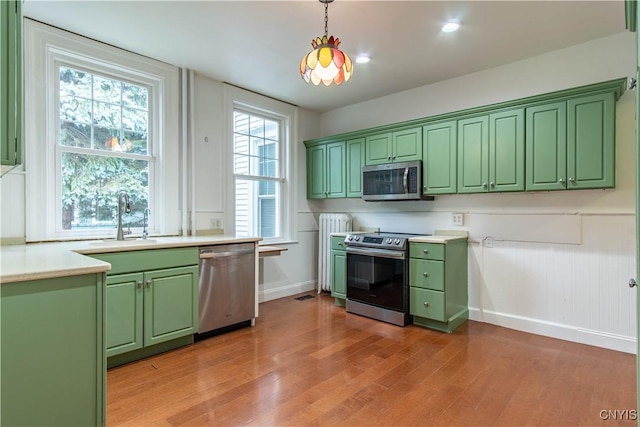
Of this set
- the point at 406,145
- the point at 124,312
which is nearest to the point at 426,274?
the point at 406,145

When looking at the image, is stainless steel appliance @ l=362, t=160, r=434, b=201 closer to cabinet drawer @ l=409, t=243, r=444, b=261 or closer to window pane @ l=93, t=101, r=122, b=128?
cabinet drawer @ l=409, t=243, r=444, b=261

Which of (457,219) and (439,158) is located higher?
(439,158)

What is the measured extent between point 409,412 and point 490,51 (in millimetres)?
3061

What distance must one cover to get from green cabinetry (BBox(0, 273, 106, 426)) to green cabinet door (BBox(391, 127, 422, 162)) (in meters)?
3.15

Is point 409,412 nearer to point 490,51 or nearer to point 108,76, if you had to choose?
point 490,51

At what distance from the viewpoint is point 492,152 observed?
10.5 ft

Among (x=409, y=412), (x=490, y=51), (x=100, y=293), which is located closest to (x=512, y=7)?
(x=490, y=51)

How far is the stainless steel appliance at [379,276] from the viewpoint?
343cm

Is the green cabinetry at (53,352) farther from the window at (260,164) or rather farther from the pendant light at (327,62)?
the window at (260,164)

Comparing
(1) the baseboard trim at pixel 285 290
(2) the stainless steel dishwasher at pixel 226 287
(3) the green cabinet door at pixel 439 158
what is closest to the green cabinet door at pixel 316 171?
(1) the baseboard trim at pixel 285 290

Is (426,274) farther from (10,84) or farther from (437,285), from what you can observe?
(10,84)

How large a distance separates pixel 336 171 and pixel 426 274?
187 cm

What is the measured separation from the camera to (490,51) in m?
3.08

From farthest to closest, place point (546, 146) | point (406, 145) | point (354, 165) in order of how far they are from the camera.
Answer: point (354, 165) → point (406, 145) → point (546, 146)
